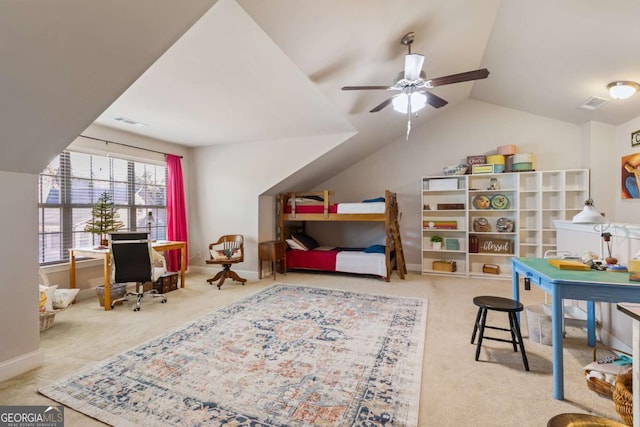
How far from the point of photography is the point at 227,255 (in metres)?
4.48

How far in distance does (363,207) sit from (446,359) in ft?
9.32

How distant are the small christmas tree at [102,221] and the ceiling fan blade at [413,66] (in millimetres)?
4024

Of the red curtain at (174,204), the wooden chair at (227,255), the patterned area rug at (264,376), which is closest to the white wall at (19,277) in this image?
the patterned area rug at (264,376)

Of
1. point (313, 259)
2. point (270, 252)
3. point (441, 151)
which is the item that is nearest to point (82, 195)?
point (270, 252)

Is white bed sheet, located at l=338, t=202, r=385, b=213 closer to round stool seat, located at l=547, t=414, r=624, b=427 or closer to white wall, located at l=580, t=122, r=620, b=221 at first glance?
white wall, located at l=580, t=122, r=620, b=221

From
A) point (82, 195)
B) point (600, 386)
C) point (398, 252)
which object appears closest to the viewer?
point (600, 386)

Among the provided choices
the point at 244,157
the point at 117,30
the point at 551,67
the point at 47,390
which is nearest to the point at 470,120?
the point at 551,67

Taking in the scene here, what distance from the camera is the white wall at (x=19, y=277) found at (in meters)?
1.91

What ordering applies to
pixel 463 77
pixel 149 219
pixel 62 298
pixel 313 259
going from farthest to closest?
pixel 313 259
pixel 149 219
pixel 62 298
pixel 463 77

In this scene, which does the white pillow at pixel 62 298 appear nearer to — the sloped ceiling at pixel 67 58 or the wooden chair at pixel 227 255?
the wooden chair at pixel 227 255

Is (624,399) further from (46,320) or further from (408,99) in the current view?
(46,320)

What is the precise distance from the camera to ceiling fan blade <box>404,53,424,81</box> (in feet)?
7.70

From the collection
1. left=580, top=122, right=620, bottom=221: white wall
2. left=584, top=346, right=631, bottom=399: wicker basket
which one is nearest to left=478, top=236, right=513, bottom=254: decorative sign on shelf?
left=580, top=122, right=620, bottom=221: white wall

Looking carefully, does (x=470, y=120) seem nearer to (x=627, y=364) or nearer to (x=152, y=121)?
(x=627, y=364)
